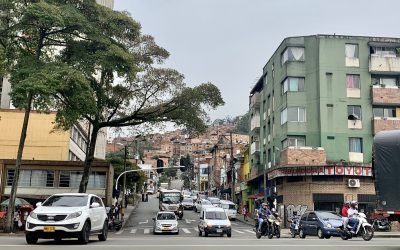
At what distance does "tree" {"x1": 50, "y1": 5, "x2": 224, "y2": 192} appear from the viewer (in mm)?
31844

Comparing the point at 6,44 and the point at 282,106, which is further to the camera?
the point at 282,106

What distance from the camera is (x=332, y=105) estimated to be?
149ft

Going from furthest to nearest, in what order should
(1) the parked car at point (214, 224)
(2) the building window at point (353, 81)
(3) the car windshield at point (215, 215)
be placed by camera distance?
(2) the building window at point (353, 81) → (3) the car windshield at point (215, 215) → (1) the parked car at point (214, 224)

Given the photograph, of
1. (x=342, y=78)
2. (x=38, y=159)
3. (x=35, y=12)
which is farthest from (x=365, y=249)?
(x=38, y=159)

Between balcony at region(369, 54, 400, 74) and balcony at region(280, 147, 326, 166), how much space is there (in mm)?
9509

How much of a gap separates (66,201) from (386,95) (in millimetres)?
36556

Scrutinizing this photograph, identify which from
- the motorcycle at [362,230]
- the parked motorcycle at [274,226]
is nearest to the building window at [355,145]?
the parked motorcycle at [274,226]

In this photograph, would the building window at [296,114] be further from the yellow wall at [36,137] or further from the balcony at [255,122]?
the yellow wall at [36,137]

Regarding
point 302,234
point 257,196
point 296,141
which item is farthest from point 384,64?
point 302,234

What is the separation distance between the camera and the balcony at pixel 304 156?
4341 cm

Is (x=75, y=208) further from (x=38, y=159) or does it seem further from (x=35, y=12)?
(x=38, y=159)

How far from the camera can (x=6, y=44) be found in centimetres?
2892

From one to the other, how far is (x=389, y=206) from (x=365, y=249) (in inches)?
59.5

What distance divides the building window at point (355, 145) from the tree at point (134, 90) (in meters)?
14.6
